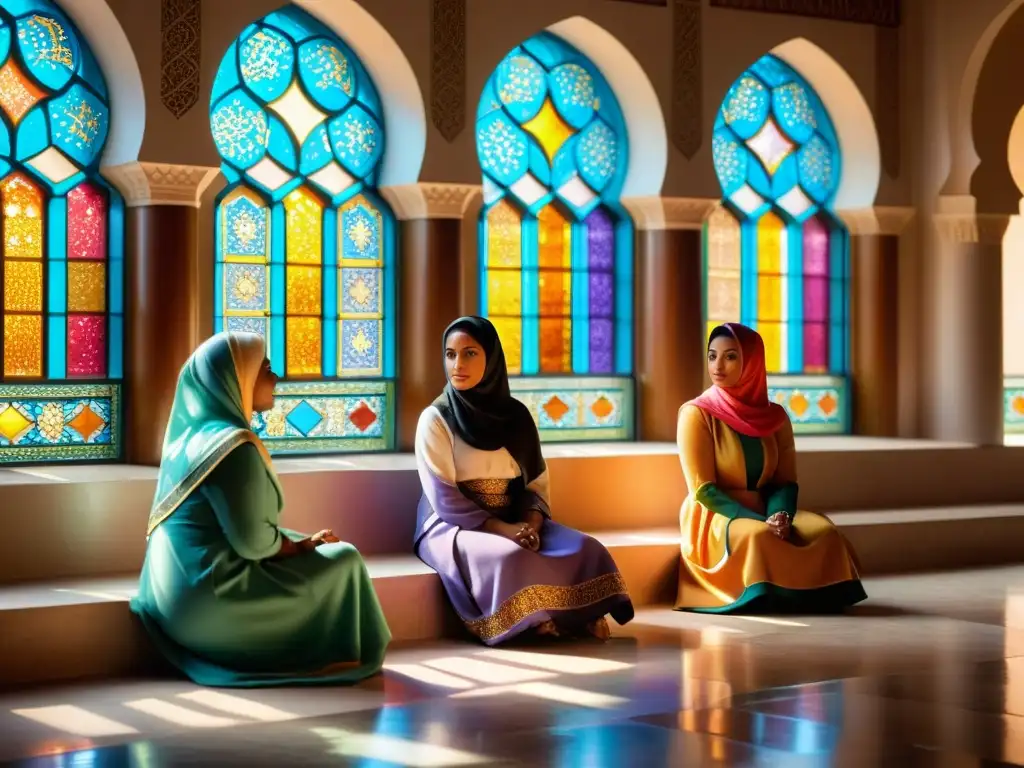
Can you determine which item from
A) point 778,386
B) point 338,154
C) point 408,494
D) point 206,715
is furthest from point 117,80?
point 778,386

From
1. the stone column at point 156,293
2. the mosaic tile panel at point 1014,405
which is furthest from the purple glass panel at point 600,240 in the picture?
the mosaic tile panel at point 1014,405

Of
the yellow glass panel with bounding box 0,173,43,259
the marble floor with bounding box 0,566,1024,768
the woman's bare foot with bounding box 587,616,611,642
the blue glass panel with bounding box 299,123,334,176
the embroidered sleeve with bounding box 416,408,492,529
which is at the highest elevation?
the blue glass panel with bounding box 299,123,334,176

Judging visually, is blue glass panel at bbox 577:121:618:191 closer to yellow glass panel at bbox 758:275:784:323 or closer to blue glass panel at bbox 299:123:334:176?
yellow glass panel at bbox 758:275:784:323

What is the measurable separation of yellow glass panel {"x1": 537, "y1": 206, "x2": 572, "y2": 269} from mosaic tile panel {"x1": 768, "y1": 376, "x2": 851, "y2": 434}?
159 cm

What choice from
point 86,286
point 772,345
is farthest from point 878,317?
point 86,286

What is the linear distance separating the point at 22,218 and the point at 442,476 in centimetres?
245

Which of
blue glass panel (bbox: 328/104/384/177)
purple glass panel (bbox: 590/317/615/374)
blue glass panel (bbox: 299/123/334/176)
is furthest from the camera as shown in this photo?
purple glass panel (bbox: 590/317/615/374)

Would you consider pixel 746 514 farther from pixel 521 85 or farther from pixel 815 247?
pixel 815 247

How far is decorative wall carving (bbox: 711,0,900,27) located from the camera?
982 cm

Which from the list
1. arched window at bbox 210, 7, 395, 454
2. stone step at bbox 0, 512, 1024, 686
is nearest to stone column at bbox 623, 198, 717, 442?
stone step at bbox 0, 512, 1024, 686

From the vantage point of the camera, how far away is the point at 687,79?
9.60 metres

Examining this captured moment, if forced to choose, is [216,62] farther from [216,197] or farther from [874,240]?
[874,240]

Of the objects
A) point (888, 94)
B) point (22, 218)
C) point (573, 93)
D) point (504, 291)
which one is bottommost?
point (504, 291)

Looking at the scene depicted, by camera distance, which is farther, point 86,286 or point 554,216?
point 554,216
